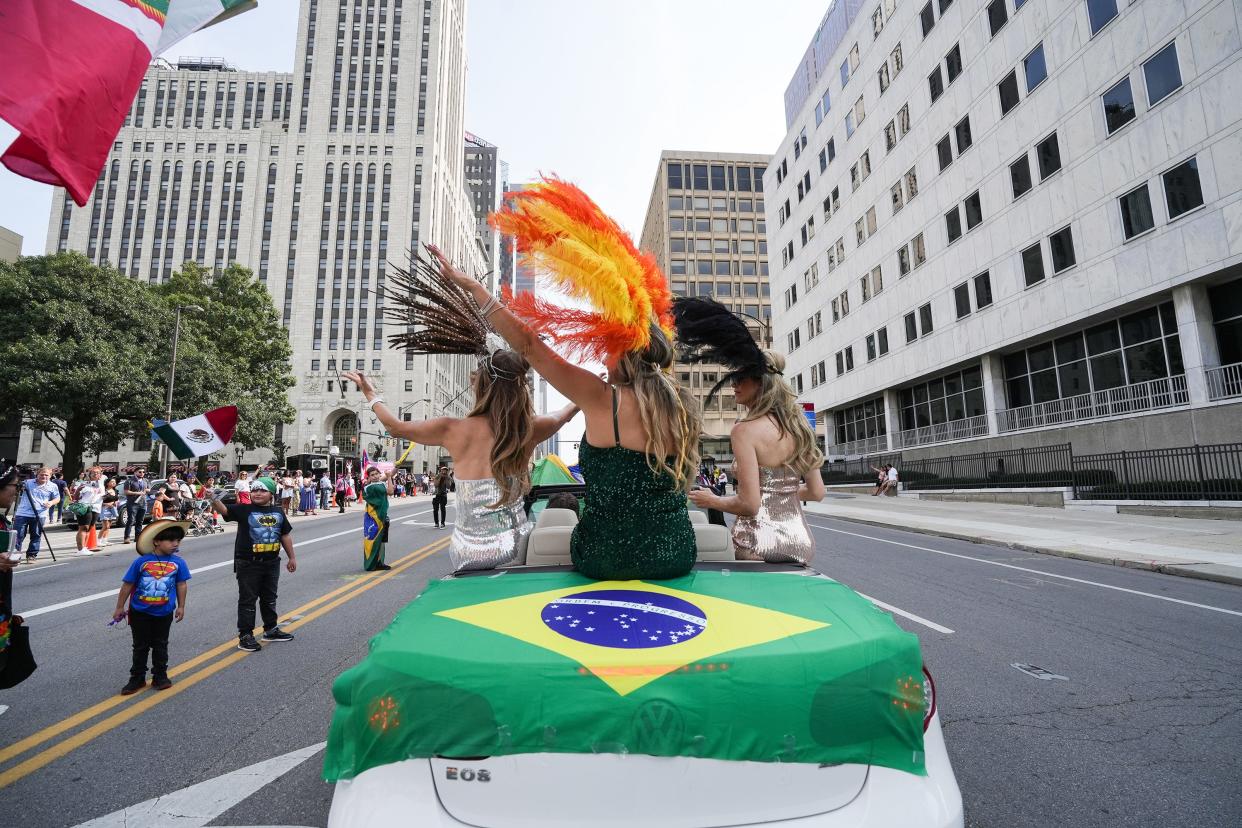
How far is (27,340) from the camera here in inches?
1077

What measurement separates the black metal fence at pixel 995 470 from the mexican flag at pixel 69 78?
24414 millimetres

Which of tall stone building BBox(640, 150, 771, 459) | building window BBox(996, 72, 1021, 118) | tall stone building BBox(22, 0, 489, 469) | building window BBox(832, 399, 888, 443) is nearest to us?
building window BBox(996, 72, 1021, 118)

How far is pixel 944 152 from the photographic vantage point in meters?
27.9

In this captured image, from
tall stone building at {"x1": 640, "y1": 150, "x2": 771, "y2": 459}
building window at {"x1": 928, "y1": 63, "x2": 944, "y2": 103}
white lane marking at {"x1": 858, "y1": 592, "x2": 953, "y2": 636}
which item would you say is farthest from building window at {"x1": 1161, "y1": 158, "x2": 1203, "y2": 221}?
tall stone building at {"x1": 640, "y1": 150, "x2": 771, "y2": 459}

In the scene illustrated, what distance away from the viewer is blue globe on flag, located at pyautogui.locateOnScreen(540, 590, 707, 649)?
5.29 ft

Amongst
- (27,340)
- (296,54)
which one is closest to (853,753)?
(27,340)

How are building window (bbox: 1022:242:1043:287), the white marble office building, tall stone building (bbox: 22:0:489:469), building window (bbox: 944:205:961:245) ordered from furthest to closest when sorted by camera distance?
1. tall stone building (bbox: 22:0:489:469)
2. building window (bbox: 944:205:961:245)
3. building window (bbox: 1022:242:1043:287)
4. the white marble office building

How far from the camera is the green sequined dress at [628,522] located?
2164 millimetres

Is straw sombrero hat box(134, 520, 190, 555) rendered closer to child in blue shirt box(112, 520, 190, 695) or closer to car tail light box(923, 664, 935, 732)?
child in blue shirt box(112, 520, 190, 695)

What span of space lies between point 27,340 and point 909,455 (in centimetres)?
4331

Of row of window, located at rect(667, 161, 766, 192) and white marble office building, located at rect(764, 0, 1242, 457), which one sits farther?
row of window, located at rect(667, 161, 766, 192)

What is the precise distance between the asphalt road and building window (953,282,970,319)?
813 inches

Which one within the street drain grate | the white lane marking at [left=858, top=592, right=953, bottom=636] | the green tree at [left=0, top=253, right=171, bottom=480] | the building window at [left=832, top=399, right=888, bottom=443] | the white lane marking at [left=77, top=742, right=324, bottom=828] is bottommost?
the street drain grate

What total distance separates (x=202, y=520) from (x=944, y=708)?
21.4m
